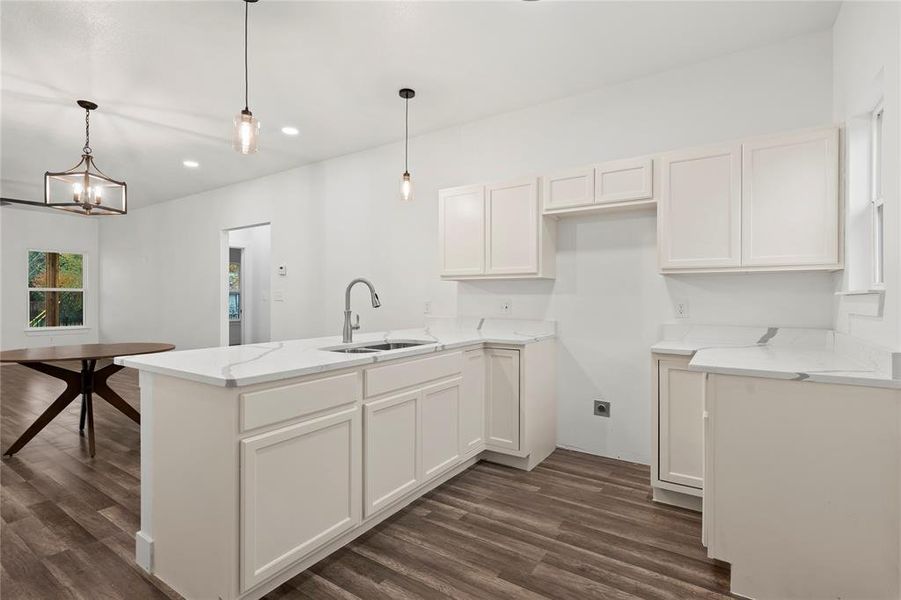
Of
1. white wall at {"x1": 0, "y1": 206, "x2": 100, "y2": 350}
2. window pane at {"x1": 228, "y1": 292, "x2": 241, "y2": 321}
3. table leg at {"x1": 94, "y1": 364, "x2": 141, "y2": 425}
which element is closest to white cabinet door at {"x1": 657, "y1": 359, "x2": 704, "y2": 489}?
table leg at {"x1": 94, "y1": 364, "x2": 141, "y2": 425}

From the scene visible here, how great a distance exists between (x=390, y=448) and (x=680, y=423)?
1.56 metres

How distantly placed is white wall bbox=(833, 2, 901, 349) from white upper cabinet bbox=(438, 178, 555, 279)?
1649 mm

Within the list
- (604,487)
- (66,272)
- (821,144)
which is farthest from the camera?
(66,272)

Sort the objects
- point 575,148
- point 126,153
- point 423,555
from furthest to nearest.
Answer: point 126,153 → point 575,148 → point 423,555

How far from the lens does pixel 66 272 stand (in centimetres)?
806

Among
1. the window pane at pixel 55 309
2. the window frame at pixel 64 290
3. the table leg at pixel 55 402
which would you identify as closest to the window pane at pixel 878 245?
the table leg at pixel 55 402

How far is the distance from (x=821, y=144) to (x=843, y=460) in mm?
1623

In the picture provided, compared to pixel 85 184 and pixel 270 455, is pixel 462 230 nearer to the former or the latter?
pixel 270 455

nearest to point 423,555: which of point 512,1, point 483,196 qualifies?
point 483,196

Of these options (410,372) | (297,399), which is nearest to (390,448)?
(410,372)

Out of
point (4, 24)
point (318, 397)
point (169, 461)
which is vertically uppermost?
point (4, 24)

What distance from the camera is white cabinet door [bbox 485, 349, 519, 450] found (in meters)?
2.98

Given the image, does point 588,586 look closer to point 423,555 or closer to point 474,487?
point 423,555

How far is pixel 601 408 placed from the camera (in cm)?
323
